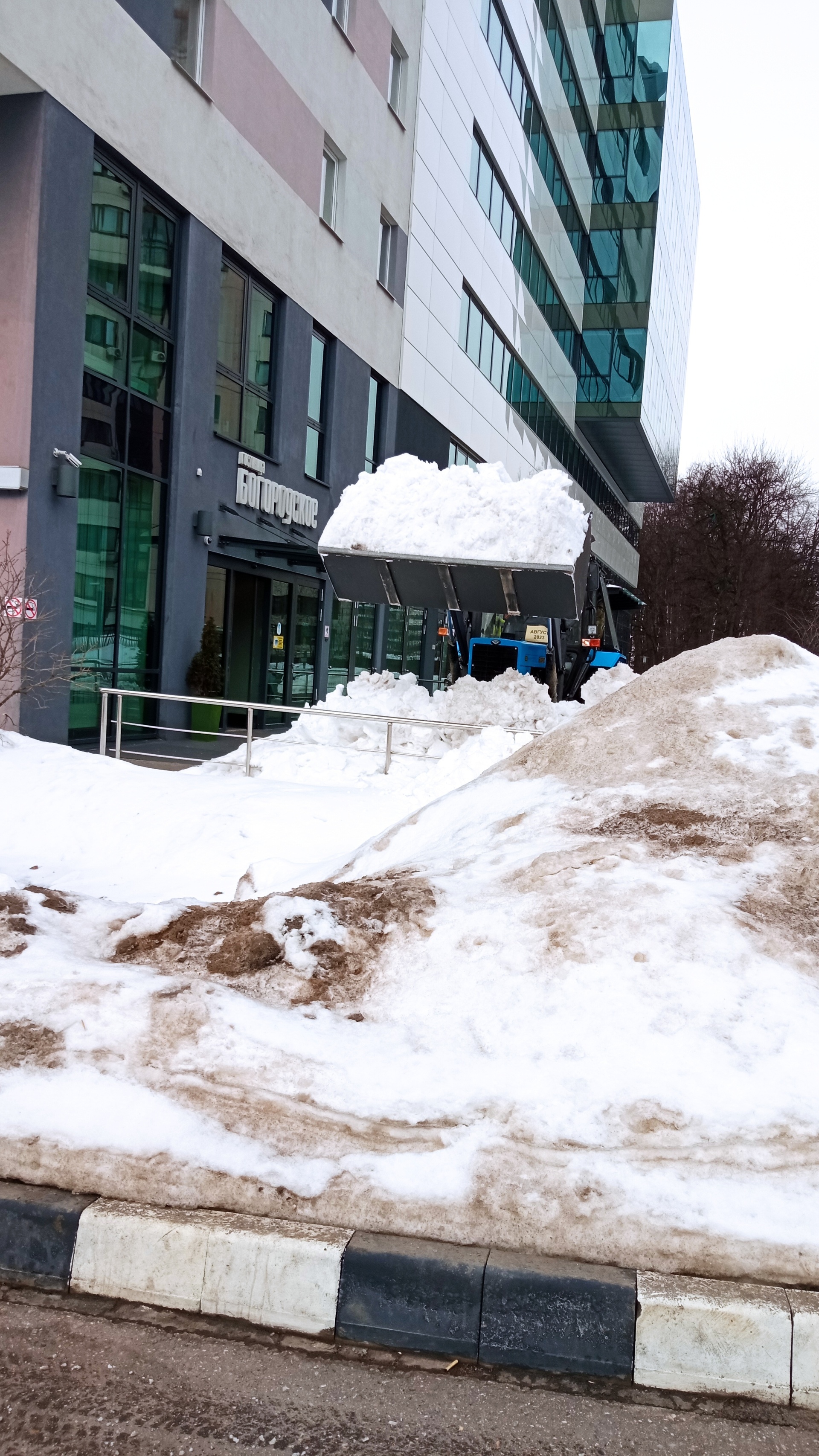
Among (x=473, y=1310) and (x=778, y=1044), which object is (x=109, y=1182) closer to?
(x=473, y=1310)

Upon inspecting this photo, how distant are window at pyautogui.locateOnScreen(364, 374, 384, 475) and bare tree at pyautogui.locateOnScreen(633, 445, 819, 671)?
2736cm

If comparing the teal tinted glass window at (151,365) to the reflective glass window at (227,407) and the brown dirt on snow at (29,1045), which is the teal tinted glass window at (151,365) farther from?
the brown dirt on snow at (29,1045)

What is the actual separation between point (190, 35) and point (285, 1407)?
18825 mm

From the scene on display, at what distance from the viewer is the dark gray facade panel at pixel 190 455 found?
17125 mm

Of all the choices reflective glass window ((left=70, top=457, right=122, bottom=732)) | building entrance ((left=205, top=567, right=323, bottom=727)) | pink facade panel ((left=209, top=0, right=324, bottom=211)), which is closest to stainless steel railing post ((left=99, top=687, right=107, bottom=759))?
reflective glass window ((left=70, top=457, right=122, bottom=732))

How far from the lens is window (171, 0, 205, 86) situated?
658 inches

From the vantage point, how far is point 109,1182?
11.1 feet

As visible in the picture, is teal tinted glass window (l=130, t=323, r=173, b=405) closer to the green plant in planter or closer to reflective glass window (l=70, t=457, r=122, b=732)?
reflective glass window (l=70, t=457, r=122, b=732)

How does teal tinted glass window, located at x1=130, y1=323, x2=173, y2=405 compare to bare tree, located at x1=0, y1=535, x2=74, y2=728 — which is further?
teal tinted glass window, located at x1=130, y1=323, x2=173, y2=405

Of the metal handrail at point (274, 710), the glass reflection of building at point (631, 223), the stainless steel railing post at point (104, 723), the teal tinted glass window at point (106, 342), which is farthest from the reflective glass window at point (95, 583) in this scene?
the glass reflection of building at point (631, 223)

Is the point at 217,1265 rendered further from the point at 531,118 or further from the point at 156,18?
the point at 531,118

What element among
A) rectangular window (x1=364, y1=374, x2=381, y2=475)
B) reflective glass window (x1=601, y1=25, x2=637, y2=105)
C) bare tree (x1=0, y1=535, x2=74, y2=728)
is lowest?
bare tree (x1=0, y1=535, x2=74, y2=728)

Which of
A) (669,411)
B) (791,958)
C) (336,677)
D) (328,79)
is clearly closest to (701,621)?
(669,411)

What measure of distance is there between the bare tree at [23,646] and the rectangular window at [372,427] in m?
12.9
